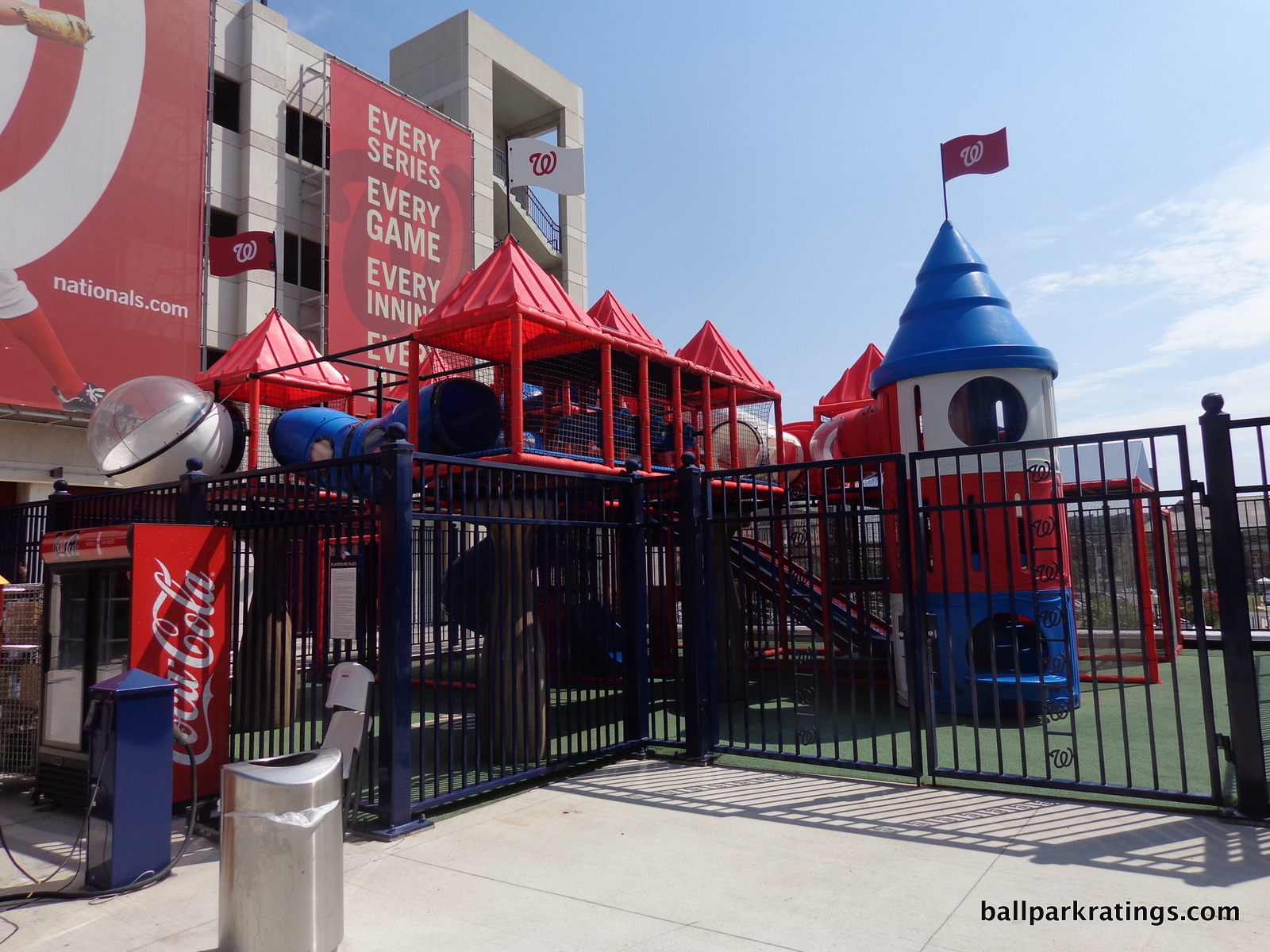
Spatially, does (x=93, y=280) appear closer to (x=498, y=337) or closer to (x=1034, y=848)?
(x=498, y=337)

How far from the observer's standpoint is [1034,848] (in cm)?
516

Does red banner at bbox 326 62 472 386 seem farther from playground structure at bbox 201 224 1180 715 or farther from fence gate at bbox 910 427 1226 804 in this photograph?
fence gate at bbox 910 427 1226 804

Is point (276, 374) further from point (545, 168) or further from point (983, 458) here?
point (983, 458)

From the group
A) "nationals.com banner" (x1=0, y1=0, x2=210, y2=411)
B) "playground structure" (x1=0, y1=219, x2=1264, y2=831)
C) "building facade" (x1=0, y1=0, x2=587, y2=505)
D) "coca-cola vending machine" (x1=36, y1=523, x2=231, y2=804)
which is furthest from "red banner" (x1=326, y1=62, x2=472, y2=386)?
"coca-cola vending machine" (x1=36, y1=523, x2=231, y2=804)

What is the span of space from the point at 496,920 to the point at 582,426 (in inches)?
259

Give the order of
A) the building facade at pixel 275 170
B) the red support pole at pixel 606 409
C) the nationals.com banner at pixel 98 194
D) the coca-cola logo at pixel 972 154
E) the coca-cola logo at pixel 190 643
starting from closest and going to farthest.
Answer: the coca-cola logo at pixel 190 643 < the red support pole at pixel 606 409 < the coca-cola logo at pixel 972 154 < the nationals.com banner at pixel 98 194 < the building facade at pixel 275 170

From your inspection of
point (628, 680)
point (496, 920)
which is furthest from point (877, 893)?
point (628, 680)

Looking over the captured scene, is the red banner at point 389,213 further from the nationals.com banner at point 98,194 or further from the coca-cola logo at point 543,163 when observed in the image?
the coca-cola logo at point 543,163

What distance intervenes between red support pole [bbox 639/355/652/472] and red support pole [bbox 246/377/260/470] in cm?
503

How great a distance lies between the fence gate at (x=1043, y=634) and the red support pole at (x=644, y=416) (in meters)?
3.20

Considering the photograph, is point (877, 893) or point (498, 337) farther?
point (498, 337)

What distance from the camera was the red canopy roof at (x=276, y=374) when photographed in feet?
44.1

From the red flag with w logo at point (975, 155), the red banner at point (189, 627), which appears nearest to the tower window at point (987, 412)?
the red flag with w logo at point (975, 155)

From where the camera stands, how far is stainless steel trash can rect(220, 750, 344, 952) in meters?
3.83
